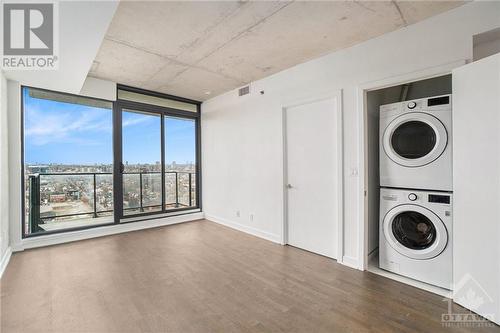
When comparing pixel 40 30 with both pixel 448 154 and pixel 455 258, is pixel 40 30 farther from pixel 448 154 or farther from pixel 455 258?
pixel 455 258

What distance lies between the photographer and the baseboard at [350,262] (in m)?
2.78

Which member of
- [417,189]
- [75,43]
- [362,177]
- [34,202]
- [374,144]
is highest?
[75,43]

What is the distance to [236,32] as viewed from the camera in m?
2.51

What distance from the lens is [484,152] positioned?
187cm

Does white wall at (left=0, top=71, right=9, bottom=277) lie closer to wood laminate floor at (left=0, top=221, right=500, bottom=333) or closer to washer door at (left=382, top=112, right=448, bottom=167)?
wood laminate floor at (left=0, top=221, right=500, bottom=333)

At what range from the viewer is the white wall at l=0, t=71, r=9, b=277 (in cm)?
288

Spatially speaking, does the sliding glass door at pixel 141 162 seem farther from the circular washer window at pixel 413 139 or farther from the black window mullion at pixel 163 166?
the circular washer window at pixel 413 139

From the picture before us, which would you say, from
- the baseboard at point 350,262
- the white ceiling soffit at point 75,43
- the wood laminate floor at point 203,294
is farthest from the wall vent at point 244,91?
the baseboard at point 350,262

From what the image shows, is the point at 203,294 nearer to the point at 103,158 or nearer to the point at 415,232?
the point at 415,232

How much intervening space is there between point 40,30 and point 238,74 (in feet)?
7.89

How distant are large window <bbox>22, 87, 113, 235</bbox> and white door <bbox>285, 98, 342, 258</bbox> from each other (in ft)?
11.1

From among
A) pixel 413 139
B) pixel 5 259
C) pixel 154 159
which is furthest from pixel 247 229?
pixel 5 259

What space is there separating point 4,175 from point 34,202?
89 centimetres

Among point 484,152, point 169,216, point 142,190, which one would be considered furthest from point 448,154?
point 142,190
